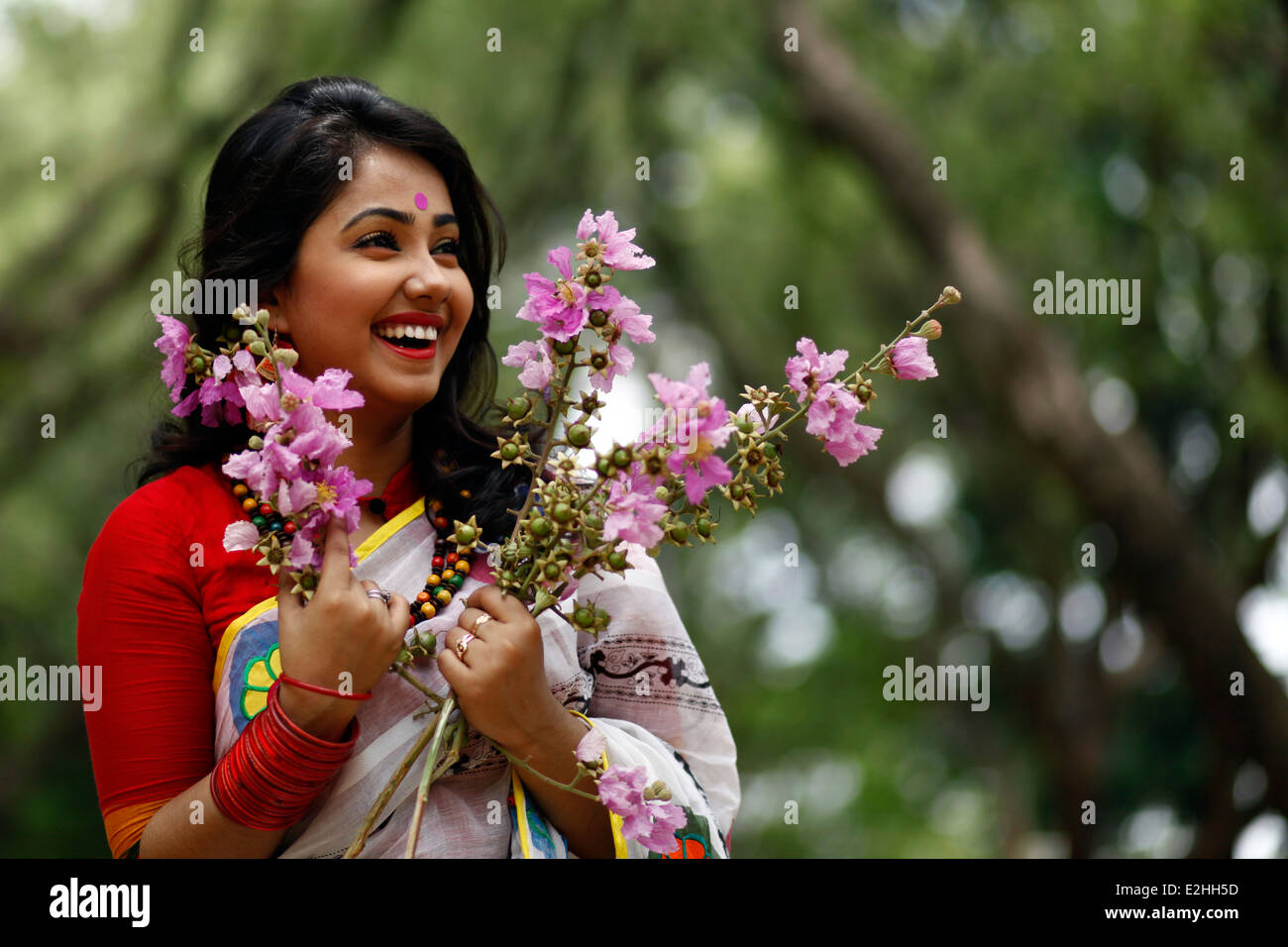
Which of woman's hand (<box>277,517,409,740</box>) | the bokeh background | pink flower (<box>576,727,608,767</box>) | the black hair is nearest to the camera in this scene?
woman's hand (<box>277,517,409,740</box>)

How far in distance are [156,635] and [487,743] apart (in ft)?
1.53

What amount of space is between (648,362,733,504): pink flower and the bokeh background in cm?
393

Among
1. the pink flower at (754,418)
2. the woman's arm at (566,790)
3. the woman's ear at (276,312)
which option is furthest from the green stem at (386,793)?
the woman's ear at (276,312)

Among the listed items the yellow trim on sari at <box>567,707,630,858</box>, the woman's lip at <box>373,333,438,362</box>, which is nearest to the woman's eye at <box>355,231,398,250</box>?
the woman's lip at <box>373,333,438,362</box>

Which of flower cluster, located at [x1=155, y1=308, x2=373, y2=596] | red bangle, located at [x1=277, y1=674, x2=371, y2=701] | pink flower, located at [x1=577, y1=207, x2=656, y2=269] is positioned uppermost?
pink flower, located at [x1=577, y1=207, x2=656, y2=269]

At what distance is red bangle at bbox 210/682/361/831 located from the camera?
1709 mm

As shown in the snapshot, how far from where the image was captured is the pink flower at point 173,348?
71.4 inches

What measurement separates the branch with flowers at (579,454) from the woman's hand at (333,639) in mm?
31

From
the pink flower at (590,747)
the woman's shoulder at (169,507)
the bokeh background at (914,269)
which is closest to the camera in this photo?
the pink flower at (590,747)

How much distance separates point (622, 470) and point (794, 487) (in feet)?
32.7

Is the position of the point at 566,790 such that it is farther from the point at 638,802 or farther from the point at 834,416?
the point at 834,416

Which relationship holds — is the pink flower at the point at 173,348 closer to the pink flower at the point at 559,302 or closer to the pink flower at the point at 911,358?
the pink flower at the point at 559,302

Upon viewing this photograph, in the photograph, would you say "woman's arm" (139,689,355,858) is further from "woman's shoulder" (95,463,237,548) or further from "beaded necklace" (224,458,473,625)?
"woman's shoulder" (95,463,237,548)

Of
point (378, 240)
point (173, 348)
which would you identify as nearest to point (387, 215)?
point (378, 240)
